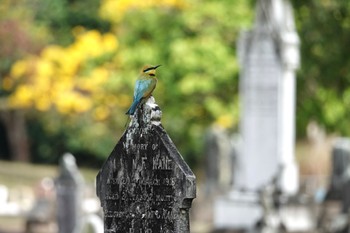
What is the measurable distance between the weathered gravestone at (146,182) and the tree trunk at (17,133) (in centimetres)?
5021

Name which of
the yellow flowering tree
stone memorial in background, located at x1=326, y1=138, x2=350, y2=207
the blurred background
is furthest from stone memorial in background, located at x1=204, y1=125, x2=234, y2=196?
the yellow flowering tree

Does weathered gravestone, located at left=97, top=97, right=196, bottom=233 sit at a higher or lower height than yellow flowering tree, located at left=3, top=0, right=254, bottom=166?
lower

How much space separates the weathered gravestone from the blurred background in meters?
21.5

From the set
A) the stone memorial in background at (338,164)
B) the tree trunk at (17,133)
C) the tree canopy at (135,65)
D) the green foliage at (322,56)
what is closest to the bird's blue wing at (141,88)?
the stone memorial in background at (338,164)

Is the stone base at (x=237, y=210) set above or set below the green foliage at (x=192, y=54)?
below

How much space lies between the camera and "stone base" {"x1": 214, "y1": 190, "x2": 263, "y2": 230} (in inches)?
1107

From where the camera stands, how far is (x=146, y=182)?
1011 cm

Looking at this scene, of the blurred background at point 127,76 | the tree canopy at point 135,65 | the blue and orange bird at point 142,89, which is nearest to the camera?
the blue and orange bird at point 142,89

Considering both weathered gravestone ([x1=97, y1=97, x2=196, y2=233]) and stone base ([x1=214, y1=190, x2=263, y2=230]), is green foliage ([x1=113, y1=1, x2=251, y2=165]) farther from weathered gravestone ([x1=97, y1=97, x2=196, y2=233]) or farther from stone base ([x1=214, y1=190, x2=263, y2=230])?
weathered gravestone ([x1=97, y1=97, x2=196, y2=233])

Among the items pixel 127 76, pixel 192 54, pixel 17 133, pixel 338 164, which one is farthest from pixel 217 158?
pixel 17 133

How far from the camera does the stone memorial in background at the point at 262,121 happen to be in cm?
2847

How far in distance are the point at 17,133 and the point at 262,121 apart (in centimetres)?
3278

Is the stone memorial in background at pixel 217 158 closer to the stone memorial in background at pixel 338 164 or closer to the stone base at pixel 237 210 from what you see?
the stone memorial in background at pixel 338 164

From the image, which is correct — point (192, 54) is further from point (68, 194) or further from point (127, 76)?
point (68, 194)
